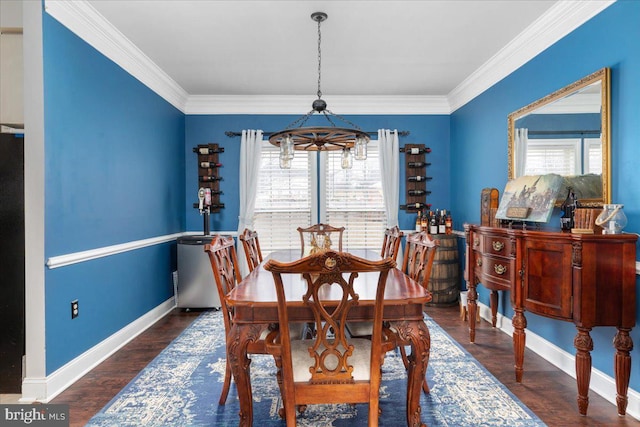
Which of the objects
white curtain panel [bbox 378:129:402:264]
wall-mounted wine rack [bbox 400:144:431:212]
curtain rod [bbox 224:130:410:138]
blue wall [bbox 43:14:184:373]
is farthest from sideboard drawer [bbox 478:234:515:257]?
blue wall [bbox 43:14:184:373]

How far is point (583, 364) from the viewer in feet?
7.42

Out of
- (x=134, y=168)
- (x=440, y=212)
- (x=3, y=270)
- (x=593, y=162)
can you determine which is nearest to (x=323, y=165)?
(x=440, y=212)

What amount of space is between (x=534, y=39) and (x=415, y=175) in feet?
7.81

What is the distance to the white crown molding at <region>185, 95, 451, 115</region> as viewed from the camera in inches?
207

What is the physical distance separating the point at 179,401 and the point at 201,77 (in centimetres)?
348

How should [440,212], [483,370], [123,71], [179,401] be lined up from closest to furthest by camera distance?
1. [179,401]
2. [483,370]
3. [123,71]
4. [440,212]

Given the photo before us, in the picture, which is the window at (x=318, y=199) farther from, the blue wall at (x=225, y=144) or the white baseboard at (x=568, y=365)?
the white baseboard at (x=568, y=365)

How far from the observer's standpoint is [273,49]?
3654 mm

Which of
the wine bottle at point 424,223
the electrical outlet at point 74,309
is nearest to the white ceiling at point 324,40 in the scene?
the wine bottle at point 424,223

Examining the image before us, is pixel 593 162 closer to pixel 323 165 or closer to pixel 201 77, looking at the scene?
pixel 323 165

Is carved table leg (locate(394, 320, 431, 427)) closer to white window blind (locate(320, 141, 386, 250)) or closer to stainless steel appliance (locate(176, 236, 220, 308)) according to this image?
stainless steel appliance (locate(176, 236, 220, 308))

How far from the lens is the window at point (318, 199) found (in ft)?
17.6

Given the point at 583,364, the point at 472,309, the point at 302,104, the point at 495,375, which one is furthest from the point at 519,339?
the point at 302,104

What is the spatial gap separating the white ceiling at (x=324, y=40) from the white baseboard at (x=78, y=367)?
2.45 metres
